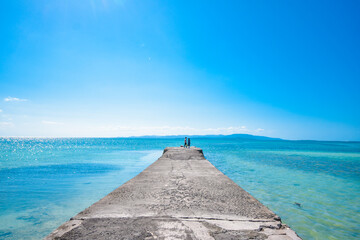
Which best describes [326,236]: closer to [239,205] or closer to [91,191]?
[239,205]

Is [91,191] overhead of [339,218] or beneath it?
beneath

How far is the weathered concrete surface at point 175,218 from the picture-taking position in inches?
90.8

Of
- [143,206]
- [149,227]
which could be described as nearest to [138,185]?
[143,206]

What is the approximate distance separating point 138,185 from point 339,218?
6.38 meters

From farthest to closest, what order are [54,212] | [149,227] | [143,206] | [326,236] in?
[54,212], [326,236], [143,206], [149,227]

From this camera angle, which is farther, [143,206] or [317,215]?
[317,215]

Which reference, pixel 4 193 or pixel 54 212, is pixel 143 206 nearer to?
pixel 54 212

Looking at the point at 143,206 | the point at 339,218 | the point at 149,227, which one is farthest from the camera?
the point at 339,218

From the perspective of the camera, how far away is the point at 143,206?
128 inches

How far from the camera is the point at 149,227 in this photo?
96.3 inches

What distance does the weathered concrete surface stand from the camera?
2.31 m

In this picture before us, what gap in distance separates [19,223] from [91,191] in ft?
11.7

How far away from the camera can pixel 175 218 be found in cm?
274

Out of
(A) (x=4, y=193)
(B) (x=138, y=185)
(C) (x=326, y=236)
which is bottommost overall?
(A) (x=4, y=193)
